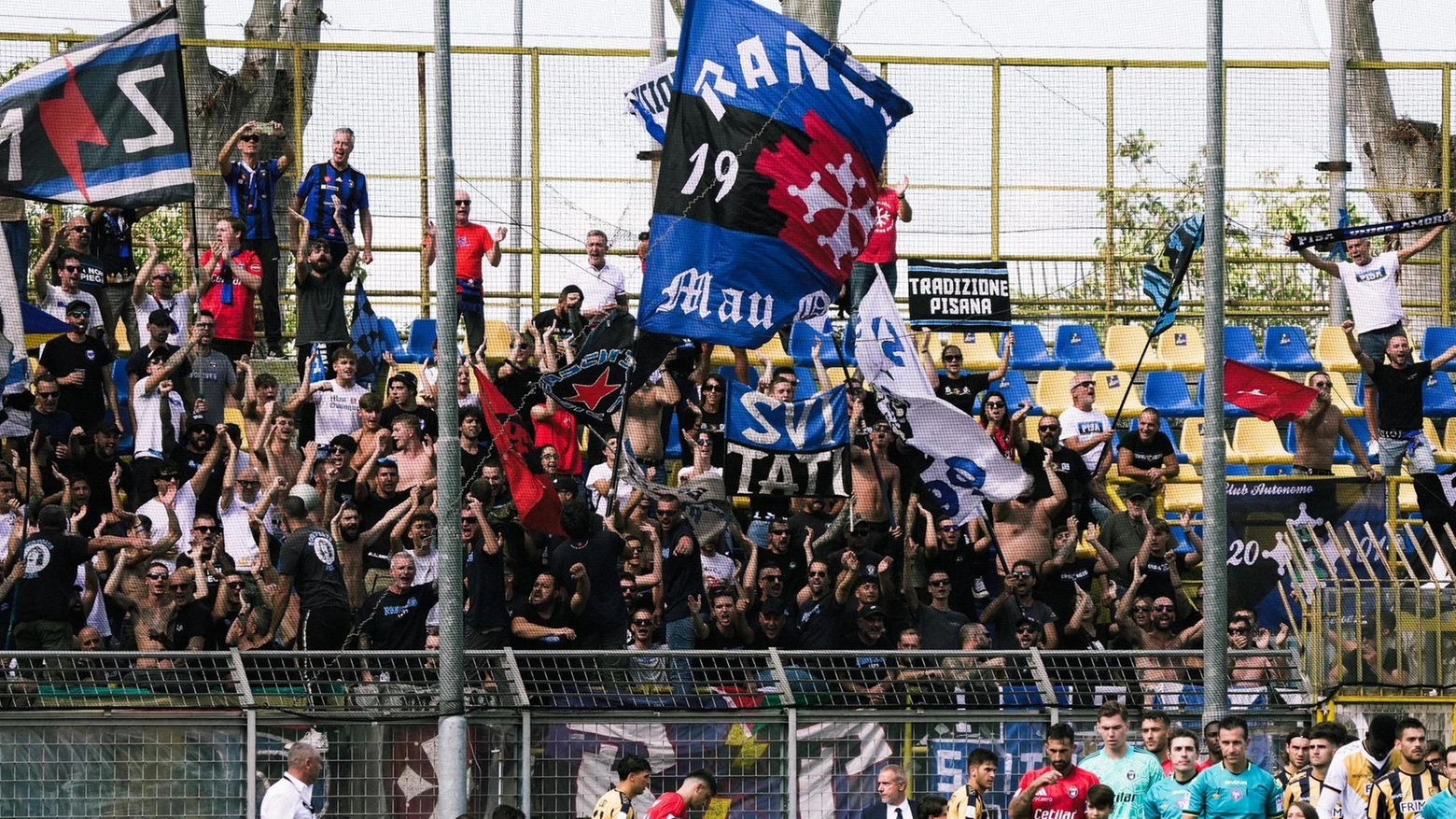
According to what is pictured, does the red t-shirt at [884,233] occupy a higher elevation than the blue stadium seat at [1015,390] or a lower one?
higher

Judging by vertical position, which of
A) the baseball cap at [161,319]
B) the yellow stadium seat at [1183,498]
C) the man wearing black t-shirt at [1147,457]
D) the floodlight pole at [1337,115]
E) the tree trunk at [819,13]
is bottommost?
the yellow stadium seat at [1183,498]

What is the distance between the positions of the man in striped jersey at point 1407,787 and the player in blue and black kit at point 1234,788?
57 centimetres

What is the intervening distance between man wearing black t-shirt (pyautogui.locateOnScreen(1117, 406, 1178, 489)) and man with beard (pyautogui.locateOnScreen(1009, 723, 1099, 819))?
20.8 ft

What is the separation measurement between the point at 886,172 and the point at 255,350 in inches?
257

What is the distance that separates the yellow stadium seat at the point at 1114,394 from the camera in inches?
829

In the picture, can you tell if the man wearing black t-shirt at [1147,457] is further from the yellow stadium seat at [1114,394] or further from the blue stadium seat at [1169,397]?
the blue stadium seat at [1169,397]

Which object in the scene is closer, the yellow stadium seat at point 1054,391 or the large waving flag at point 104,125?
the large waving flag at point 104,125

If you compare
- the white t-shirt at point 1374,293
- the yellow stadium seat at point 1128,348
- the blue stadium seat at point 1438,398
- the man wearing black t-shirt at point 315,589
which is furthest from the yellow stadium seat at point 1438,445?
the man wearing black t-shirt at point 315,589

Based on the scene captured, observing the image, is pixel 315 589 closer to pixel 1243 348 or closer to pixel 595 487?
pixel 595 487

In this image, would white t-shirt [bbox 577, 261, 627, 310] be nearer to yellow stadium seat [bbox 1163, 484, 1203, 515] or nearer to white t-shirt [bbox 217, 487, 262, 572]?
white t-shirt [bbox 217, 487, 262, 572]

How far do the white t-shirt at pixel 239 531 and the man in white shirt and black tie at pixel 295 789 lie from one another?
14.4 feet

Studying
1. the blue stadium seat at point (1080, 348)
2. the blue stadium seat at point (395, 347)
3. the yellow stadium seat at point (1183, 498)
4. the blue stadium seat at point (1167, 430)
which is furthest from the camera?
the blue stadium seat at point (1080, 348)

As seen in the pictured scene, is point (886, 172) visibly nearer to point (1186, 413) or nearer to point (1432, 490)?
point (1186, 413)

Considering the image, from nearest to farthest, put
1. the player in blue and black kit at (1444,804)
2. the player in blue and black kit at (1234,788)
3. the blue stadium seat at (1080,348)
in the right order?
the player in blue and black kit at (1444,804) → the player in blue and black kit at (1234,788) → the blue stadium seat at (1080,348)
